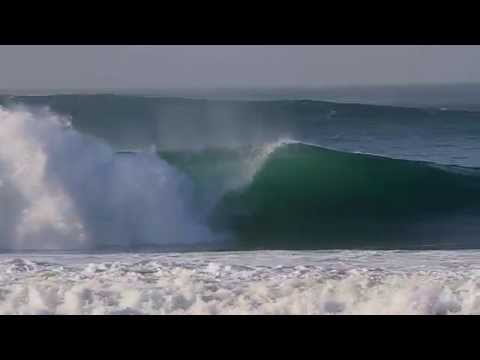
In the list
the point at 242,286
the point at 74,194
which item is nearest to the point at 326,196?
the point at 74,194

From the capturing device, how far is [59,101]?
666 inches

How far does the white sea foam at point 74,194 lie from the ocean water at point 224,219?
0.02m

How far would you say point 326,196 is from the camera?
981 centimetres

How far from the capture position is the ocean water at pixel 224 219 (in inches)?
207

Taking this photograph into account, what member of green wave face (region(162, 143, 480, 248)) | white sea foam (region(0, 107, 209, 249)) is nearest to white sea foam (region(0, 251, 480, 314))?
white sea foam (region(0, 107, 209, 249))

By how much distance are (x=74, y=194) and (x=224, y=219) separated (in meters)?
1.77

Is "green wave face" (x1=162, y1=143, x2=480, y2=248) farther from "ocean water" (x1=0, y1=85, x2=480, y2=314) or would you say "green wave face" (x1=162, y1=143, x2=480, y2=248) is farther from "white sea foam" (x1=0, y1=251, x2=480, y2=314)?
"white sea foam" (x1=0, y1=251, x2=480, y2=314)

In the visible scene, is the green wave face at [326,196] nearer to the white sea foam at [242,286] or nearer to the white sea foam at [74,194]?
the white sea foam at [74,194]

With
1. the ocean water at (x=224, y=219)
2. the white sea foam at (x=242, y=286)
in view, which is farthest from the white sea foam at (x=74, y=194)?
the white sea foam at (x=242, y=286)

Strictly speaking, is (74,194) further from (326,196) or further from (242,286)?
(242,286)

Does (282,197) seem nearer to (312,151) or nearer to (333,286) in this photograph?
(312,151)
